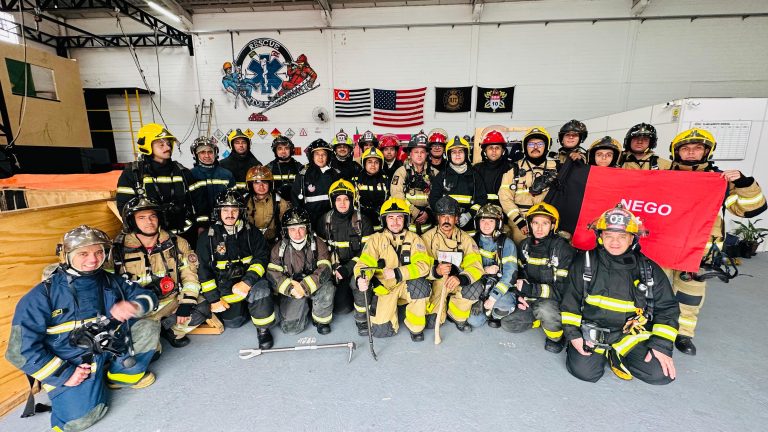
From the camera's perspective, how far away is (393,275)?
317 cm

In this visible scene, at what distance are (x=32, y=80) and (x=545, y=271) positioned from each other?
506 inches

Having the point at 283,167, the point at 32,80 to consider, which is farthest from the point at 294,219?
the point at 32,80

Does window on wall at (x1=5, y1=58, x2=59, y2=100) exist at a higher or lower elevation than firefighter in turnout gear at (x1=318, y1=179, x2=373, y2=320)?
higher

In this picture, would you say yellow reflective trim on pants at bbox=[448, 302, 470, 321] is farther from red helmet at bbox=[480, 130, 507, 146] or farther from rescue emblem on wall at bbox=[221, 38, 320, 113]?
rescue emblem on wall at bbox=[221, 38, 320, 113]

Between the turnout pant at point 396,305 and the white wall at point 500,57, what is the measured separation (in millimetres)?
8178

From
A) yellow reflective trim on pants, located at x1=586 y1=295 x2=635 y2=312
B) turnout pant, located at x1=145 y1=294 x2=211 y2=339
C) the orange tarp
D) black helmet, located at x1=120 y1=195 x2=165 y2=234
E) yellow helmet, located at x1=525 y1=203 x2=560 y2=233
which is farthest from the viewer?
the orange tarp

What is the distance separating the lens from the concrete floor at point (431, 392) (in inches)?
86.5

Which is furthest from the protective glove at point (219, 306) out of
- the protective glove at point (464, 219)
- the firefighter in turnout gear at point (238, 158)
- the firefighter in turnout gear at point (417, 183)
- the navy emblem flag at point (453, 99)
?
the navy emblem flag at point (453, 99)

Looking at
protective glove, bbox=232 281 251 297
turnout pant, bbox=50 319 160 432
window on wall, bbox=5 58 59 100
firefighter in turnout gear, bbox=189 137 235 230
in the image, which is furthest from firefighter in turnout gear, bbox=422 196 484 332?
window on wall, bbox=5 58 59 100

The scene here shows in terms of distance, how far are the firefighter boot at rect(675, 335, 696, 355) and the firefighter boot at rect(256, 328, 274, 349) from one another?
14.2 feet

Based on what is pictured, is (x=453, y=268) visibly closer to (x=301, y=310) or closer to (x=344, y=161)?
(x=301, y=310)

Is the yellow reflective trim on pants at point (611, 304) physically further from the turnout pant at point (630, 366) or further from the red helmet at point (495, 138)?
the red helmet at point (495, 138)

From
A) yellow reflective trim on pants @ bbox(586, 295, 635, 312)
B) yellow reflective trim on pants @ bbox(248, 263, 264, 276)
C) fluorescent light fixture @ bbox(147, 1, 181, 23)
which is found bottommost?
yellow reflective trim on pants @ bbox(586, 295, 635, 312)

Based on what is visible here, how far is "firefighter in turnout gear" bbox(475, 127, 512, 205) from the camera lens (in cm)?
397
